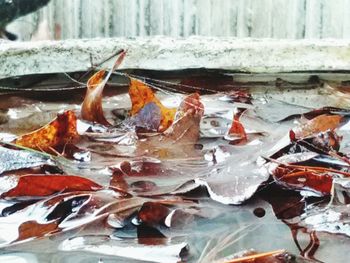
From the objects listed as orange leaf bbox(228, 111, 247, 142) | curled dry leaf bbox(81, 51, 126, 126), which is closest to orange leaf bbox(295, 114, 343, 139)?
orange leaf bbox(228, 111, 247, 142)

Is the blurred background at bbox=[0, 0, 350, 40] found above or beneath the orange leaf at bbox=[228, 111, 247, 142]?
beneath

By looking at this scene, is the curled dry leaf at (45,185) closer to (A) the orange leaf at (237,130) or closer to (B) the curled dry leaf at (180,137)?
(B) the curled dry leaf at (180,137)

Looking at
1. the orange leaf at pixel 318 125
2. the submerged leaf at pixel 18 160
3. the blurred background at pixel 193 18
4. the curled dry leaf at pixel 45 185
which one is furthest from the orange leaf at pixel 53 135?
the blurred background at pixel 193 18

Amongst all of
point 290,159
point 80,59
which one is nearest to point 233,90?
point 80,59

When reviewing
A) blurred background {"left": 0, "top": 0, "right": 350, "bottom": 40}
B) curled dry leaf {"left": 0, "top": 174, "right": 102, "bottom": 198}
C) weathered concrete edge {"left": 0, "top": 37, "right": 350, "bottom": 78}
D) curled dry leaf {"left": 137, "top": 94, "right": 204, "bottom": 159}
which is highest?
weathered concrete edge {"left": 0, "top": 37, "right": 350, "bottom": 78}

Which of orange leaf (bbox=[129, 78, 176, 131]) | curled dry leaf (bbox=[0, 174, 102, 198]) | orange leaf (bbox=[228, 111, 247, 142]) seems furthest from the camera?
orange leaf (bbox=[129, 78, 176, 131])

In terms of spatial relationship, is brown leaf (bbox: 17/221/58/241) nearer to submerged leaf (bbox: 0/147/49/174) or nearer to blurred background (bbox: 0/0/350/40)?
submerged leaf (bbox: 0/147/49/174)

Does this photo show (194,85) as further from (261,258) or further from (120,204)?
(261,258)
